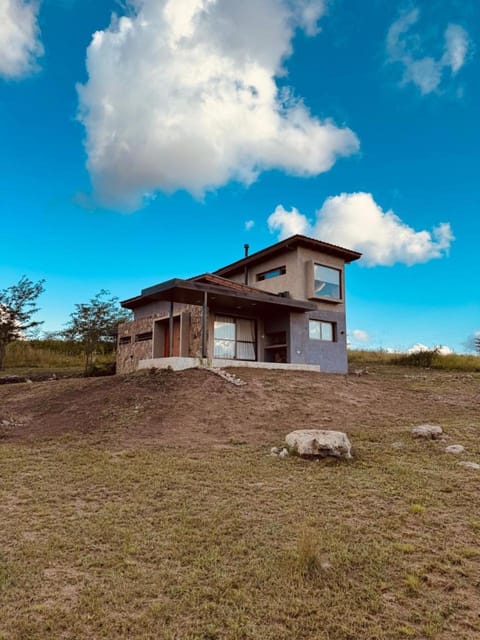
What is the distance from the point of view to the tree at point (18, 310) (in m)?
25.9

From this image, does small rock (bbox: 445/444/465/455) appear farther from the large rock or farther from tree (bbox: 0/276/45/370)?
tree (bbox: 0/276/45/370)

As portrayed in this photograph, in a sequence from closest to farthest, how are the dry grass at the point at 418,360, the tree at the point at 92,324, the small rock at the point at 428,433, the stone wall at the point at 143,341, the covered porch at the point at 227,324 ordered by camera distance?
the small rock at the point at 428,433, the covered porch at the point at 227,324, the stone wall at the point at 143,341, the dry grass at the point at 418,360, the tree at the point at 92,324

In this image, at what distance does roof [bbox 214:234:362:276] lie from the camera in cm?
1962

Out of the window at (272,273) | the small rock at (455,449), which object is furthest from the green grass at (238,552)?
the window at (272,273)

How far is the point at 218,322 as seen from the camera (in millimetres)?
18766

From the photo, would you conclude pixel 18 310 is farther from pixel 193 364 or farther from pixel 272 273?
pixel 193 364

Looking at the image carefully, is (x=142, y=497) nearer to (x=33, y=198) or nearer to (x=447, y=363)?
(x=33, y=198)

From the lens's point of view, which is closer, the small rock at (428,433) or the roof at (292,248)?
the small rock at (428,433)

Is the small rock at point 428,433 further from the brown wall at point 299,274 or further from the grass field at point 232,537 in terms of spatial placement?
the brown wall at point 299,274

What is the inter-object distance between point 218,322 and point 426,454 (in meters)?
12.3

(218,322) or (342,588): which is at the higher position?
(218,322)

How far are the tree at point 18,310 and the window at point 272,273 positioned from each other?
14.9 meters

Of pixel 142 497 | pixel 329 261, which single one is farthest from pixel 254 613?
pixel 329 261

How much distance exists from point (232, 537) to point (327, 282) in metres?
17.6
